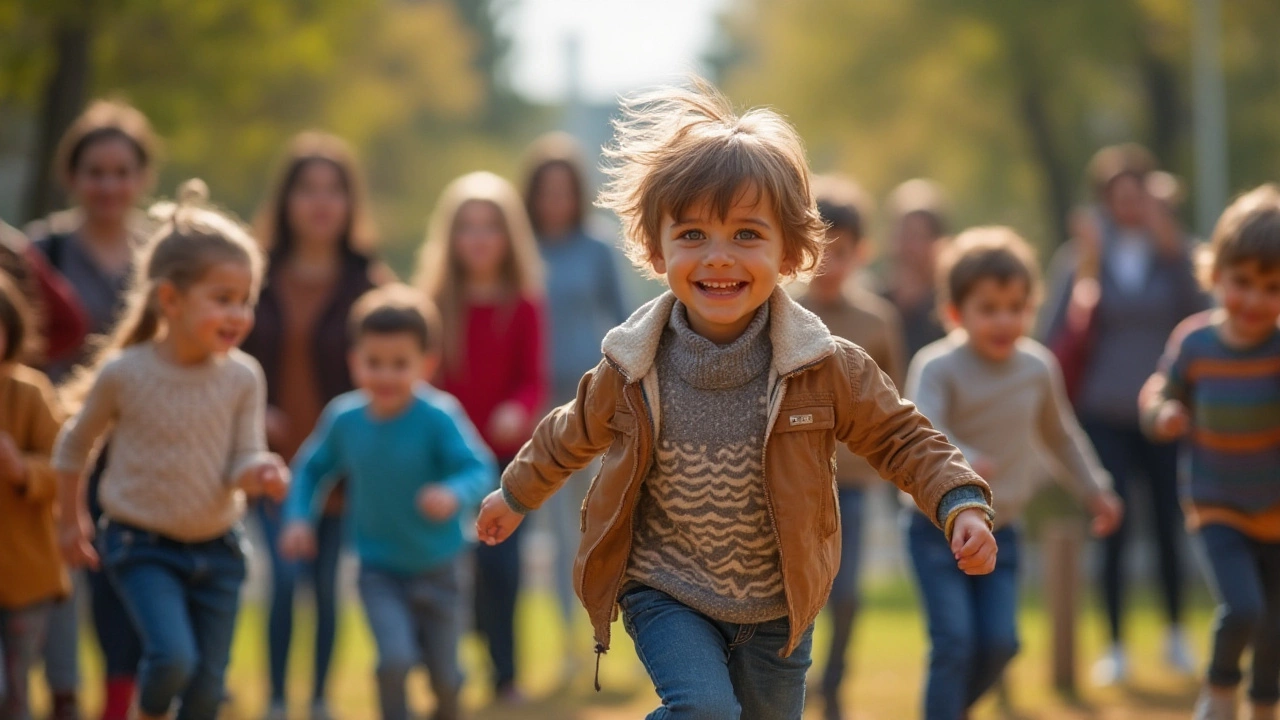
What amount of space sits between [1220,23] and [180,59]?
13.9m

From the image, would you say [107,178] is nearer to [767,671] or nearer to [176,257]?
[176,257]

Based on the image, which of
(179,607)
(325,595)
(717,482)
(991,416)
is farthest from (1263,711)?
(325,595)

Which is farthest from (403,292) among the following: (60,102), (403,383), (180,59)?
(180,59)

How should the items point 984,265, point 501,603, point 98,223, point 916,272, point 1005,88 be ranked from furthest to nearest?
1. point 1005,88
2. point 916,272
3. point 501,603
4. point 98,223
5. point 984,265

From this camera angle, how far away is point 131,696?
7.50 metres

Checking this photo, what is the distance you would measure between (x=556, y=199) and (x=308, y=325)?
2.13 m

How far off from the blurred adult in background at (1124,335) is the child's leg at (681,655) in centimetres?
574

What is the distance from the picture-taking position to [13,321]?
667 centimetres

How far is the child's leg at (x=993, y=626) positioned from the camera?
6570 mm

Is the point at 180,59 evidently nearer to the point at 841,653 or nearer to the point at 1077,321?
the point at 1077,321

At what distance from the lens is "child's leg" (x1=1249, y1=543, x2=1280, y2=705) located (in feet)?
22.0

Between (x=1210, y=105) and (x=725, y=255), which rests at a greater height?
(x=1210, y=105)

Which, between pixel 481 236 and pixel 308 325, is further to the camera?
pixel 481 236

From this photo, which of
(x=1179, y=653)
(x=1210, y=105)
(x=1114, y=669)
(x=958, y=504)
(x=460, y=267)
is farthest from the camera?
(x=1210, y=105)
